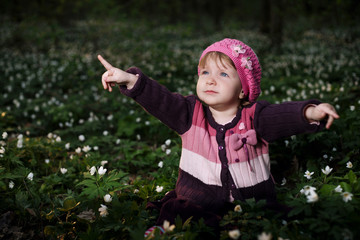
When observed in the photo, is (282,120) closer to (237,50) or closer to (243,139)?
(243,139)

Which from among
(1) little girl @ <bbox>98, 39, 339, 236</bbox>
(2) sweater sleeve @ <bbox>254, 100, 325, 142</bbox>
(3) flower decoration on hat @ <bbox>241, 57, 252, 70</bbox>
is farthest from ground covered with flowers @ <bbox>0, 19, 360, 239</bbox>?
(3) flower decoration on hat @ <bbox>241, 57, 252, 70</bbox>

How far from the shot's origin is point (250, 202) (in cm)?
213

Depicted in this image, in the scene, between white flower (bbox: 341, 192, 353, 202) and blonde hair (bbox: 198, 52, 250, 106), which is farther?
blonde hair (bbox: 198, 52, 250, 106)

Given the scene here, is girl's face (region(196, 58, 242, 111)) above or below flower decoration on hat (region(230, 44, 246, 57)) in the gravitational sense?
below

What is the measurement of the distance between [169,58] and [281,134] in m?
8.49

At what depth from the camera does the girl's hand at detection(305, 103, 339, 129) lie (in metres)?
1.97

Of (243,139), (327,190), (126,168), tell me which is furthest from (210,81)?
(126,168)

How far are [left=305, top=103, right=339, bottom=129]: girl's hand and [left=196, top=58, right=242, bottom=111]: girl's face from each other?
60 cm

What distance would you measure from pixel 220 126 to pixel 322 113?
0.82 meters

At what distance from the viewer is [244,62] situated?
2.41 meters

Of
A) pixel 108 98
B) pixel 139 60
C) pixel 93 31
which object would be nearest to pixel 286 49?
pixel 139 60

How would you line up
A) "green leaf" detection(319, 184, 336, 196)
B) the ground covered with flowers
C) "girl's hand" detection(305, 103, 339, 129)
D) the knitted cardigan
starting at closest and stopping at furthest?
1. "girl's hand" detection(305, 103, 339, 129)
2. the ground covered with flowers
3. "green leaf" detection(319, 184, 336, 196)
4. the knitted cardigan

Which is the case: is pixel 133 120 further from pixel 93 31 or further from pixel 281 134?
pixel 93 31

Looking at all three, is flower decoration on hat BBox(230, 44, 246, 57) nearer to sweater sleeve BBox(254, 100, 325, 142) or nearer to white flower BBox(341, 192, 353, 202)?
sweater sleeve BBox(254, 100, 325, 142)
